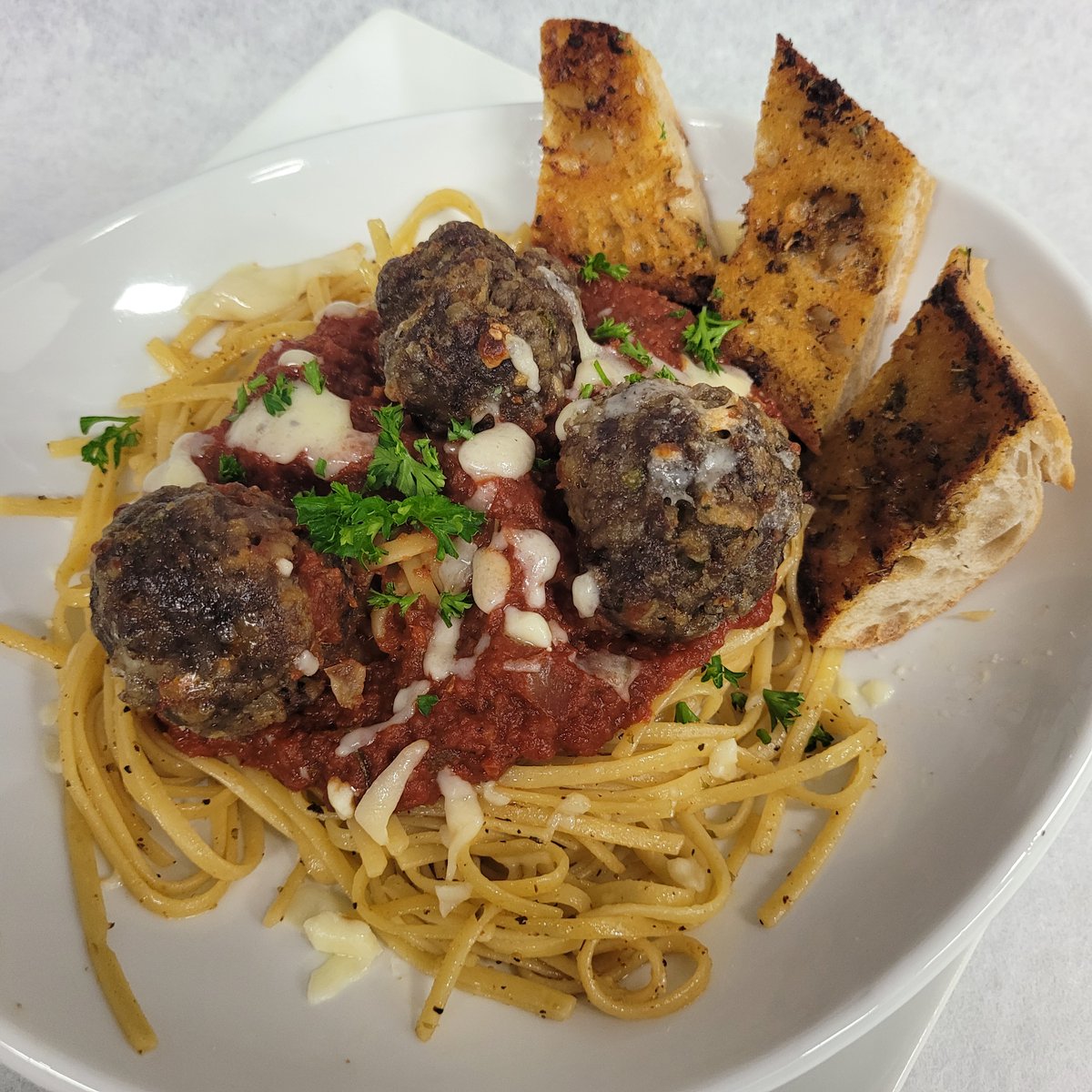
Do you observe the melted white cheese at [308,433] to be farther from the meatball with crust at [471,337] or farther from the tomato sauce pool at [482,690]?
the meatball with crust at [471,337]

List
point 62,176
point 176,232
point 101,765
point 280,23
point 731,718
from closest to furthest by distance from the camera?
point 101,765, point 731,718, point 176,232, point 62,176, point 280,23

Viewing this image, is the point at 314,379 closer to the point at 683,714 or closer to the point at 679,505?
the point at 679,505

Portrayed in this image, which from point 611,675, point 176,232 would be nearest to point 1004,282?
point 611,675

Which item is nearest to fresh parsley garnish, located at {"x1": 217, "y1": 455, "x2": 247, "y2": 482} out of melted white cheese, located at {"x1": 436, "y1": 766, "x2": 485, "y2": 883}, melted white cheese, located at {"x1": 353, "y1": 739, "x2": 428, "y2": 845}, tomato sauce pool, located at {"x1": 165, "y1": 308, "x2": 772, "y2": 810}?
tomato sauce pool, located at {"x1": 165, "y1": 308, "x2": 772, "y2": 810}

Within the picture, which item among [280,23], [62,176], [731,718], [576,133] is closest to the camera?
[731,718]

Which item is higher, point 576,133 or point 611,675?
point 576,133

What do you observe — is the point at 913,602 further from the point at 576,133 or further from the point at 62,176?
the point at 62,176

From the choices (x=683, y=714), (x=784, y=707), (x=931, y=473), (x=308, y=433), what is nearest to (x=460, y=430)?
(x=308, y=433)
